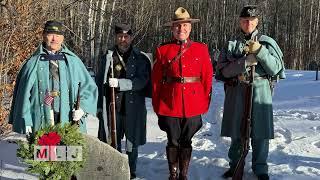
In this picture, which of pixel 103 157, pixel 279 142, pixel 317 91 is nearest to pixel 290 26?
pixel 317 91

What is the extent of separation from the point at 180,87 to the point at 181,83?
0.04 meters

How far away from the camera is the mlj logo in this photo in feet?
11.9

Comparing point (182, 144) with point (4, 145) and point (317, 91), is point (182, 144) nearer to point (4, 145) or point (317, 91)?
point (4, 145)

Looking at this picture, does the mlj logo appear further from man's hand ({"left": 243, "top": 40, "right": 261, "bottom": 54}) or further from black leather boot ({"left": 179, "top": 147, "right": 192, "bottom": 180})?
man's hand ({"left": 243, "top": 40, "right": 261, "bottom": 54})

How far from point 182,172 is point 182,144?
0.31m

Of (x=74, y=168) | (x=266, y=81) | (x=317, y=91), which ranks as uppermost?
(x=266, y=81)

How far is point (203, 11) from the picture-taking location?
130ft

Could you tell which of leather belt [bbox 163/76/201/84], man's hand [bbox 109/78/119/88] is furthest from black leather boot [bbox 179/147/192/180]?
man's hand [bbox 109/78/119/88]

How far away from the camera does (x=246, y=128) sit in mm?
4938

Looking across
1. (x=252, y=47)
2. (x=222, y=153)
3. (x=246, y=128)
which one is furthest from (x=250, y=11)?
(x=222, y=153)

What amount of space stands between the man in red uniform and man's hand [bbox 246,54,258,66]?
0.45 meters

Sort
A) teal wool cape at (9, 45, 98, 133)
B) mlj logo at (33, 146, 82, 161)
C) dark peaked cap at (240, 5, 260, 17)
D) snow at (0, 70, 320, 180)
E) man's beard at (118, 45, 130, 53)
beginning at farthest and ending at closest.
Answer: snow at (0, 70, 320, 180) → man's beard at (118, 45, 130, 53) → dark peaked cap at (240, 5, 260, 17) → teal wool cape at (9, 45, 98, 133) → mlj logo at (33, 146, 82, 161)

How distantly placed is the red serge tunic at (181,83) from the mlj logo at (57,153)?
144cm

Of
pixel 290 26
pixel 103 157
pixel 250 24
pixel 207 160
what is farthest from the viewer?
pixel 290 26
